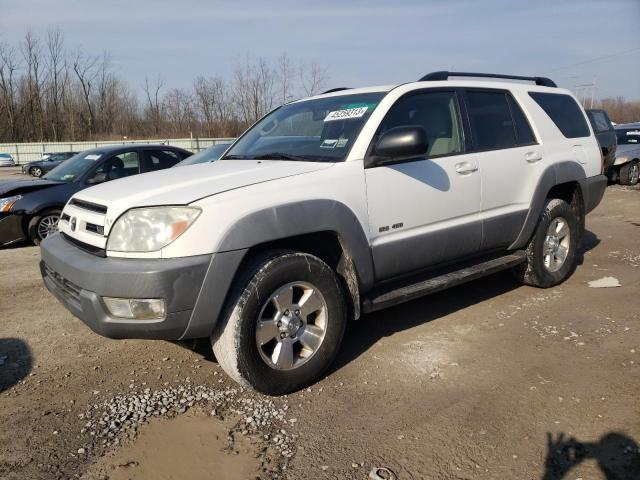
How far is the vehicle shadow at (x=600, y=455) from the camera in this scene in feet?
7.84

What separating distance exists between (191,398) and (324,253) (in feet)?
4.01

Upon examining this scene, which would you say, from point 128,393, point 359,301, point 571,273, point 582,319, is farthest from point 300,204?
point 571,273

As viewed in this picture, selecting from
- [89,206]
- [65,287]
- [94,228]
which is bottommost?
[65,287]

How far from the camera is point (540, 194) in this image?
4.65m

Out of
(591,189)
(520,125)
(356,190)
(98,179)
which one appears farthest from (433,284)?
(98,179)

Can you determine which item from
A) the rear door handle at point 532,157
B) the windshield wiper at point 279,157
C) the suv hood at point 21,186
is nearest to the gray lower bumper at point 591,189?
the rear door handle at point 532,157

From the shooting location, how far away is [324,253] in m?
3.47

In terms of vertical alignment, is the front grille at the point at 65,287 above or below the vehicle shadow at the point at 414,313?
above

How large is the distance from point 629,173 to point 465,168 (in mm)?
12054

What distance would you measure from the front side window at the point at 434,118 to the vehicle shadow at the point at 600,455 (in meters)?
2.08

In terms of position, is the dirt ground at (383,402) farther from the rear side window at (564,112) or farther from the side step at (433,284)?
the rear side window at (564,112)

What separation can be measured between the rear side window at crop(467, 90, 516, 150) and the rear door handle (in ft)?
0.54

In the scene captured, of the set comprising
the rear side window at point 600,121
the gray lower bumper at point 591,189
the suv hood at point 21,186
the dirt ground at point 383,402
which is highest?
the rear side window at point 600,121

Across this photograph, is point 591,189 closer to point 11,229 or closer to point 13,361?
point 13,361
